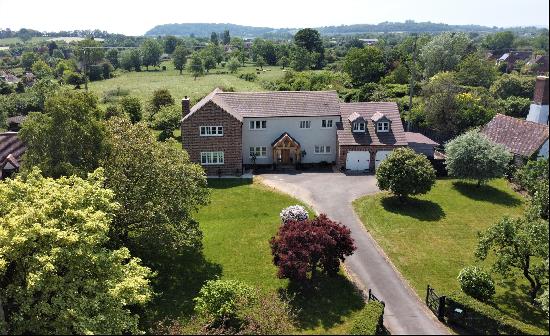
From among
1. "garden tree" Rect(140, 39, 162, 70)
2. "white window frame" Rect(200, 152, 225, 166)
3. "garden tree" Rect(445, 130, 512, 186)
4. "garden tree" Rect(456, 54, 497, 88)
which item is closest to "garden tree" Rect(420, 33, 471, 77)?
"garden tree" Rect(456, 54, 497, 88)

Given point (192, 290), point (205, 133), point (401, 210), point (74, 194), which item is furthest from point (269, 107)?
point (74, 194)

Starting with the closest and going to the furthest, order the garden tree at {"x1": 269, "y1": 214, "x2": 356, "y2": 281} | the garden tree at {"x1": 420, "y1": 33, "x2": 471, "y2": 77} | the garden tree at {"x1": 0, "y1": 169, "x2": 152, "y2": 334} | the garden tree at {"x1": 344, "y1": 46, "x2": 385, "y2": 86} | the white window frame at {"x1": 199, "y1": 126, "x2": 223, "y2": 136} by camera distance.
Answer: the garden tree at {"x1": 0, "y1": 169, "x2": 152, "y2": 334} → the garden tree at {"x1": 269, "y1": 214, "x2": 356, "y2": 281} → the white window frame at {"x1": 199, "y1": 126, "x2": 223, "y2": 136} → the garden tree at {"x1": 420, "y1": 33, "x2": 471, "y2": 77} → the garden tree at {"x1": 344, "y1": 46, "x2": 385, "y2": 86}

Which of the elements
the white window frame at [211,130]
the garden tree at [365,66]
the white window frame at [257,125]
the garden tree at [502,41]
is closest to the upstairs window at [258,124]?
the white window frame at [257,125]

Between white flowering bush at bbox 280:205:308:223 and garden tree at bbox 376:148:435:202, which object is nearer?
white flowering bush at bbox 280:205:308:223

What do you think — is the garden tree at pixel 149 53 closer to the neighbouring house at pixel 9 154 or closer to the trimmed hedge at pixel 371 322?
the neighbouring house at pixel 9 154

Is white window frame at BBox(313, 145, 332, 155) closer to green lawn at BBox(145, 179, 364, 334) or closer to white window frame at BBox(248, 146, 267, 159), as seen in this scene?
white window frame at BBox(248, 146, 267, 159)

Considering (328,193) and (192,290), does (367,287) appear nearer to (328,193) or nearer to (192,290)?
(192,290)
